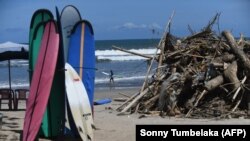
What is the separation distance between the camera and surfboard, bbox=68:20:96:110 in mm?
9797

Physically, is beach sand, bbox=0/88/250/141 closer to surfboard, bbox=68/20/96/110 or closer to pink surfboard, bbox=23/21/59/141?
surfboard, bbox=68/20/96/110

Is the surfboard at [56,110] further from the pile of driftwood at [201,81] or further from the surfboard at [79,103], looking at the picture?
the pile of driftwood at [201,81]

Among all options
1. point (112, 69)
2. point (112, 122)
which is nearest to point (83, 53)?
point (112, 122)

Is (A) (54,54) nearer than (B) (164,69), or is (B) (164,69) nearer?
(A) (54,54)

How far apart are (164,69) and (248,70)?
8.34ft

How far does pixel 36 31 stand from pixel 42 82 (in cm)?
147

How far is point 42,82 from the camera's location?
8.58 meters

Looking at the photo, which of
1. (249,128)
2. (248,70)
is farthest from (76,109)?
(248,70)

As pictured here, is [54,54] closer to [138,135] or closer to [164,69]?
[138,135]

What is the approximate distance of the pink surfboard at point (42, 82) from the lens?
8281 mm

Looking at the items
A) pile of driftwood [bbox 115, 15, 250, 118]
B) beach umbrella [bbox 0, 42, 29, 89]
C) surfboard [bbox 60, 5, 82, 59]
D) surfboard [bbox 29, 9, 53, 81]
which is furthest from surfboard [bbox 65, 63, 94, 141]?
beach umbrella [bbox 0, 42, 29, 89]

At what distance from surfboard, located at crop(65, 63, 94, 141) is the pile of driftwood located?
3.53 metres

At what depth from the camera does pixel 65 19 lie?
10242 millimetres

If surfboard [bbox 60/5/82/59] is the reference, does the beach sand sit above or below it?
below
